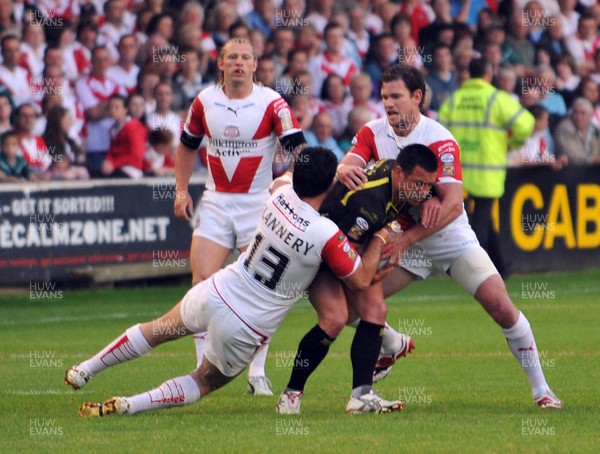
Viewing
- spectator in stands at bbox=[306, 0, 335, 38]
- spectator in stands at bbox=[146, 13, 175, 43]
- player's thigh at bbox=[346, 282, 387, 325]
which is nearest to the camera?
player's thigh at bbox=[346, 282, 387, 325]

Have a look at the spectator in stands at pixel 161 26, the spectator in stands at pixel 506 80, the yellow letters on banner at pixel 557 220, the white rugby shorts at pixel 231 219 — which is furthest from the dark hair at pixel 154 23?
the white rugby shorts at pixel 231 219

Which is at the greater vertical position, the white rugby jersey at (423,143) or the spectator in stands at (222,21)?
the white rugby jersey at (423,143)

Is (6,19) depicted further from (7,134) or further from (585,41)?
(585,41)

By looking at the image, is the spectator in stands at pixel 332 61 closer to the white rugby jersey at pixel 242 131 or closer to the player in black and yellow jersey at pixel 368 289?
the white rugby jersey at pixel 242 131

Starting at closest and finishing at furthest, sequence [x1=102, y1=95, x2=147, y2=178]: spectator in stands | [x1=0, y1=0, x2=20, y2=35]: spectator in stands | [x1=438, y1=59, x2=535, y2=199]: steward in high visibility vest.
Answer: [x1=102, y1=95, x2=147, y2=178]: spectator in stands
[x1=438, y1=59, x2=535, y2=199]: steward in high visibility vest
[x1=0, y1=0, x2=20, y2=35]: spectator in stands

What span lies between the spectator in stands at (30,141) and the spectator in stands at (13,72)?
23.6 inches

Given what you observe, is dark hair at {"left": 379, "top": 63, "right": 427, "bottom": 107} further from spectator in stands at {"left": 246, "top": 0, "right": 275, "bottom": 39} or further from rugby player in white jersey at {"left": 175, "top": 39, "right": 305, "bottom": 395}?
spectator in stands at {"left": 246, "top": 0, "right": 275, "bottom": 39}

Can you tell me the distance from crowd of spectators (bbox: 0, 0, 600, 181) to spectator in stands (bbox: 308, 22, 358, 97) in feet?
0.06

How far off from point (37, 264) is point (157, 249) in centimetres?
145

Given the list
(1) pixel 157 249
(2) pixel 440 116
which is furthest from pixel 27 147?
(2) pixel 440 116

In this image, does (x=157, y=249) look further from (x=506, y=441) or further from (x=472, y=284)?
(x=506, y=441)

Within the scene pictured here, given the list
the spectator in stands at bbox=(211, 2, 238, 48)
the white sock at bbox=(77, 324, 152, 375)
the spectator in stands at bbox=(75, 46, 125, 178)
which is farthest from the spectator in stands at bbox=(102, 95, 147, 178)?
the white sock at bbox=(77, 324, 152, 375)

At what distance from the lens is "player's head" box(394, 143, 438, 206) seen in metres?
8.38

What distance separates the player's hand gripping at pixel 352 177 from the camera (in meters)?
8.51
